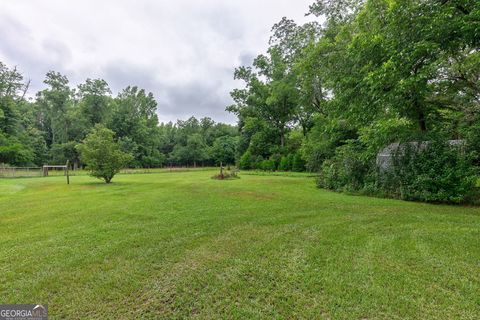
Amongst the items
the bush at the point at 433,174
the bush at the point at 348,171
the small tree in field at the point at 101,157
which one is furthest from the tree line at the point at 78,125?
the bush at the point at 433,174

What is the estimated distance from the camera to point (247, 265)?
3.12 meters

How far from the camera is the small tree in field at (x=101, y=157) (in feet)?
48.9

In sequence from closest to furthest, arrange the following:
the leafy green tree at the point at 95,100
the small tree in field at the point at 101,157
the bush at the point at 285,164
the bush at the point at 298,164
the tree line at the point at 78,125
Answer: the small tree in field at the point at 101,157
the bush at the point at 298,164
the bush at the point at 285,164
the tree line at the point at 78,125
the leafy green tree at the point at 95,100

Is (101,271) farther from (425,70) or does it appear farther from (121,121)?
(121,121)

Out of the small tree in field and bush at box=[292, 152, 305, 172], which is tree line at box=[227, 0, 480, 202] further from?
the small tree in field

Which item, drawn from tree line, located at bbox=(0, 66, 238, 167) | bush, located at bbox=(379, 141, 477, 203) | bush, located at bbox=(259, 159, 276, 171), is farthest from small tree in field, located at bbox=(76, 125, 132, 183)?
bush, located at bbox=(259, 159, 276, 171)

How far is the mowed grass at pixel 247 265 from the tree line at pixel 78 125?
28.1 meters

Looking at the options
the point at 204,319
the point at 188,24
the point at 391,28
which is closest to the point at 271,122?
the point at 188,24

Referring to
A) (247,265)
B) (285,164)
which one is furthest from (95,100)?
(247,265)

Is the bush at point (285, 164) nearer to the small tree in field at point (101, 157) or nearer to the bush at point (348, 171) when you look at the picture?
the bush at point (348, 171)

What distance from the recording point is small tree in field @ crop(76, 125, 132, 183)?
1489 centimetres

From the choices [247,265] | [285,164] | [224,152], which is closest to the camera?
[247,265]

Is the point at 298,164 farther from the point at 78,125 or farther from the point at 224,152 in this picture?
the point at 78,125

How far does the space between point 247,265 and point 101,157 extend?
15.3 m
